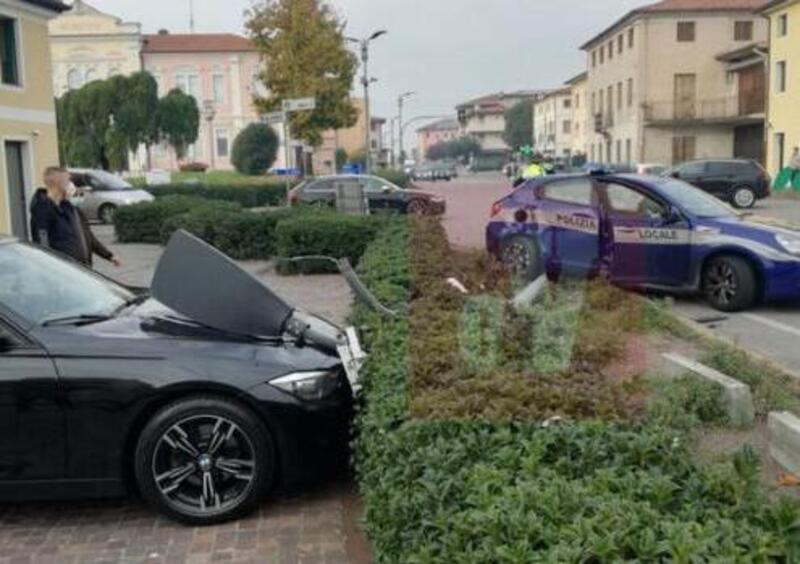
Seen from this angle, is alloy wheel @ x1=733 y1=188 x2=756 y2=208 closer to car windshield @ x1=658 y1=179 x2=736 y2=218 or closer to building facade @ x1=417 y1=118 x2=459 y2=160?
car windshield @ x1=658 y1=179 x2=736 y2=218

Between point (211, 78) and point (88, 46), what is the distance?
11.0m

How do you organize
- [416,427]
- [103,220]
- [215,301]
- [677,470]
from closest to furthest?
1. [677,470]
2. [416,427]
3. [215,301]
4. [103,220]

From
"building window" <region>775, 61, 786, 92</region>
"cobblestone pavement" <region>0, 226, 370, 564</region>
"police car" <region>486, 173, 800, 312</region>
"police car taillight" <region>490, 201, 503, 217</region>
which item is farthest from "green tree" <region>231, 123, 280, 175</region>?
"cobblestone pavement" <region>0, 226, 370, 564</region>

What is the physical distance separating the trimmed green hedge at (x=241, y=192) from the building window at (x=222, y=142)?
4942 cm

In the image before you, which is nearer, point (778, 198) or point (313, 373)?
point (313, 373)

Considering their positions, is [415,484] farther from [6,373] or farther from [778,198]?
[778,198]

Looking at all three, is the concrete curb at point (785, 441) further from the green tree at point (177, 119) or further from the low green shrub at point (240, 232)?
the green tree at point (177, 119)

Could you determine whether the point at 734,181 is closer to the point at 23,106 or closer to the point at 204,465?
the point at 23,106

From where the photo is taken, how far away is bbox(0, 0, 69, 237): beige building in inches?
749

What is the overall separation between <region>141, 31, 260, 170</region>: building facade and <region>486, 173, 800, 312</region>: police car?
2950 inches

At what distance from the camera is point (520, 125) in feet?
374

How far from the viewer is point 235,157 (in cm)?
6175

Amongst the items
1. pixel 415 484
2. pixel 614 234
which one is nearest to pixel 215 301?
pixel 415 484

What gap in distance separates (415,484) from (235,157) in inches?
2392
